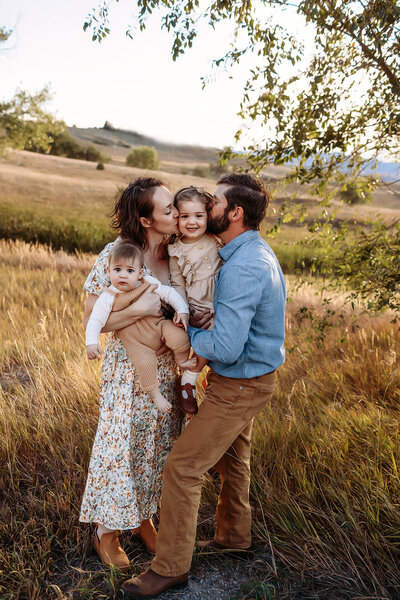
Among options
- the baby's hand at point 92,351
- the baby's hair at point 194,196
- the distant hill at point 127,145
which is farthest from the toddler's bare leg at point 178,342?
the distant hill at point 127,145

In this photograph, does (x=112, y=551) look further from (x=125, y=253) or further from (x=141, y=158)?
(x=141, y=158)

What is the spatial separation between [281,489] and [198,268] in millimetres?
1547

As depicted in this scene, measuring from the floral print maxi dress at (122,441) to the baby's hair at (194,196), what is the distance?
48 centimetres

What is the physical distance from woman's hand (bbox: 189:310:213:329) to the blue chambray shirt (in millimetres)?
92

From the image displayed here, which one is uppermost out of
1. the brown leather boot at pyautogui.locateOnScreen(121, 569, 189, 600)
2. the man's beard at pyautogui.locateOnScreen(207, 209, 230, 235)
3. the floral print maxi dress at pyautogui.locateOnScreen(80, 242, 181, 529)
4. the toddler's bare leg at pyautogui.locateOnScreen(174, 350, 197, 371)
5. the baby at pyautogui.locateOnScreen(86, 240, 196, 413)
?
the man's beard at pyautogui.locateOnScreen(207, 209, 230, 235)

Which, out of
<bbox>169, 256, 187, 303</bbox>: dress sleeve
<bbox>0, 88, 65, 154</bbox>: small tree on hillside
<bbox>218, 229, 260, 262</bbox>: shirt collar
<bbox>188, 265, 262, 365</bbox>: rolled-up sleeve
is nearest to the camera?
<bbox>188, 265, 262, 365</bbox>: rolled-up sleeve

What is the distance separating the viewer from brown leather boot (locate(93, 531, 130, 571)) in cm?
268

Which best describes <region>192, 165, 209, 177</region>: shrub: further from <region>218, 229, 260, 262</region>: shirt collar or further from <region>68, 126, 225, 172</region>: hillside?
<region>218, 229, 260, 262</region>: shirt collar

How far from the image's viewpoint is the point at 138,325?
270 centimetres

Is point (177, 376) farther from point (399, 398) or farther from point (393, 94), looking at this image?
point (393, 94)

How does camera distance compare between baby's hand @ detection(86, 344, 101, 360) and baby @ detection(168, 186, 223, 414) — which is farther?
baby @ detection(168, 186, 223, 414)

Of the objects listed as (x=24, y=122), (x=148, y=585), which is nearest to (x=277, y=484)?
(x=148, y=585)

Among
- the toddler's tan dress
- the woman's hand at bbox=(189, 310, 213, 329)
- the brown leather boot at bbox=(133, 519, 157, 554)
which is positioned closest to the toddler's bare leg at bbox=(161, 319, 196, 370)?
the woman's hand at bbox=(189, 310, 213, 329)

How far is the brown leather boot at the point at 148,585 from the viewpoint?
2.38m
